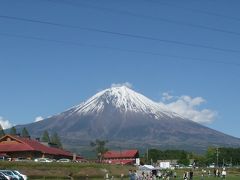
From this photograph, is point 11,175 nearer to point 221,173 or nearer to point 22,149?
point 221,173

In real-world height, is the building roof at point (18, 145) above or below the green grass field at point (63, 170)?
above

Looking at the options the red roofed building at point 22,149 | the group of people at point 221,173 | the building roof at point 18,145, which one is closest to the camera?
the group of people at point 221,173

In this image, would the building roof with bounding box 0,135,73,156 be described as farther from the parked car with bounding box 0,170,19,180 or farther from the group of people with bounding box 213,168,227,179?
the parked car with bounding box 0,170,19,180

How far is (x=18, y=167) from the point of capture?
84.5 metres

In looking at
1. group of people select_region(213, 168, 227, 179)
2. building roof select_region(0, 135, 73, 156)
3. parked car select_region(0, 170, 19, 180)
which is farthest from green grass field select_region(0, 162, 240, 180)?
building roof select_region(0, 135, 73, 156)

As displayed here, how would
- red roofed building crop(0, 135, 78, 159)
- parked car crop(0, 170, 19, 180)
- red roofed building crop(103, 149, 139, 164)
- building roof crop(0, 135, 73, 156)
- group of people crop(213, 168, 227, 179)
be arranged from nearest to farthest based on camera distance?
1. parked car crop(0, 170, 19, 180)
2. group of people crop(213, 168, 227, 179)
3. red roofed building crop(0, 135, 78, 159)
4. building roof crop(0, 135, 73, 156)
5. red roofed building crop(103, 149, 139, 164)

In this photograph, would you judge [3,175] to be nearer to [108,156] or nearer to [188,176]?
[188,176]

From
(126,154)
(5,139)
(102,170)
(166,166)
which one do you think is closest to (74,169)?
(102,170)

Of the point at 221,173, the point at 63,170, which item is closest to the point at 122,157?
the point at 221,173

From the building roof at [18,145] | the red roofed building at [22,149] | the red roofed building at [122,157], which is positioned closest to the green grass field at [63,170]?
the red roofed building at [22,149]

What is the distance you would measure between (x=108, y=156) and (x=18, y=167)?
11220 cm

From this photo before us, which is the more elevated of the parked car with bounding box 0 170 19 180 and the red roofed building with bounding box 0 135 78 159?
the red roofed building with bounding box 0 135 78 159

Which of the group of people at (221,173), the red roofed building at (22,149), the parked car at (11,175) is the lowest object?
the parked car at (11,175)

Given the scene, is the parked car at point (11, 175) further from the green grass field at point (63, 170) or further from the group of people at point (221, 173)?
the group of people at point (221, 173)
